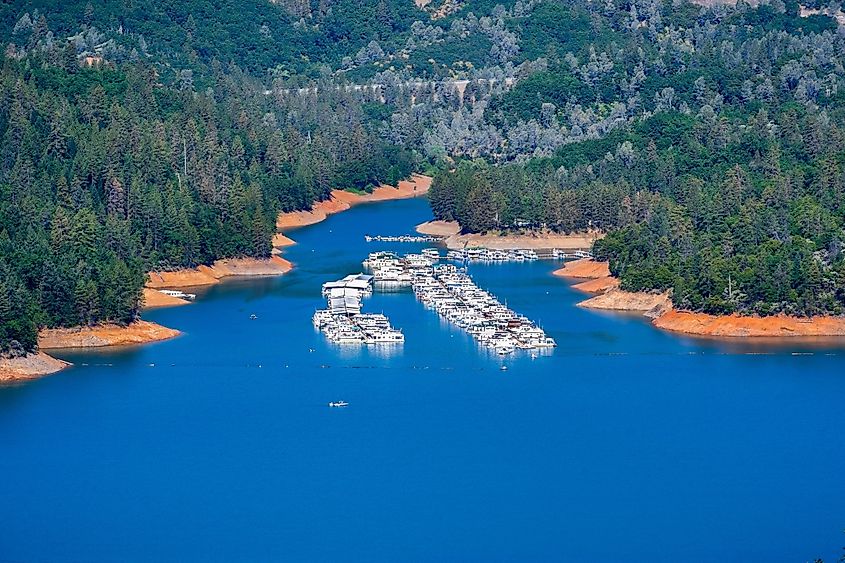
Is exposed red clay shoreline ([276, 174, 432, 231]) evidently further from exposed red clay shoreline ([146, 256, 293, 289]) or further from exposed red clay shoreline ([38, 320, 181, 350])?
exposed red clay shoreline ([38, 320, 181, 350])

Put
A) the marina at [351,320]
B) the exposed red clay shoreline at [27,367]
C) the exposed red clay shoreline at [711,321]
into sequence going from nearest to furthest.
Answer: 1. the exposed red clay shoreline at [27,367]
2. the marina at [351,320]
3. the exposed red clay shoreline at [711,321]

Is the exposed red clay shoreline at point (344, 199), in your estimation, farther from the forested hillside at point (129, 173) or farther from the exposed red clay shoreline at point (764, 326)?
the exposed red clay shoreline at point (764, 326)

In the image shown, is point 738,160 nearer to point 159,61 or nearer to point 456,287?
point 456,287

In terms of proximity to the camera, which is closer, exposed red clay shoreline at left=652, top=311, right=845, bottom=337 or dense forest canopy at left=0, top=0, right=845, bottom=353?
exposed red clay shoreline at left=652, top=311, right=845, bottom=337

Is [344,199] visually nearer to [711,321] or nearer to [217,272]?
[217,272]

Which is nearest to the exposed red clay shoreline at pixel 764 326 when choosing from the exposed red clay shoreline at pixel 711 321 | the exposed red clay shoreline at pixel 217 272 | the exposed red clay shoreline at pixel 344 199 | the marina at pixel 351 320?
the exposed red clay shoreline at pixel 711 321

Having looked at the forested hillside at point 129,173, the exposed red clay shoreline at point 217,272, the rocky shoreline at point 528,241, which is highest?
the forested hillside at point 129,173

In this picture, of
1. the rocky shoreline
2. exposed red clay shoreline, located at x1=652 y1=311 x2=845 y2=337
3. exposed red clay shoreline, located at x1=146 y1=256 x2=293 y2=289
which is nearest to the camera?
exposed red clay shoreline, located at x1=652 y1=311 x2=845 y2=337

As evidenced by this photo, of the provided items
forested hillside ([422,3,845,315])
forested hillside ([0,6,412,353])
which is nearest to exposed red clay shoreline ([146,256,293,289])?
forested hillside ([0,6,412,353])
